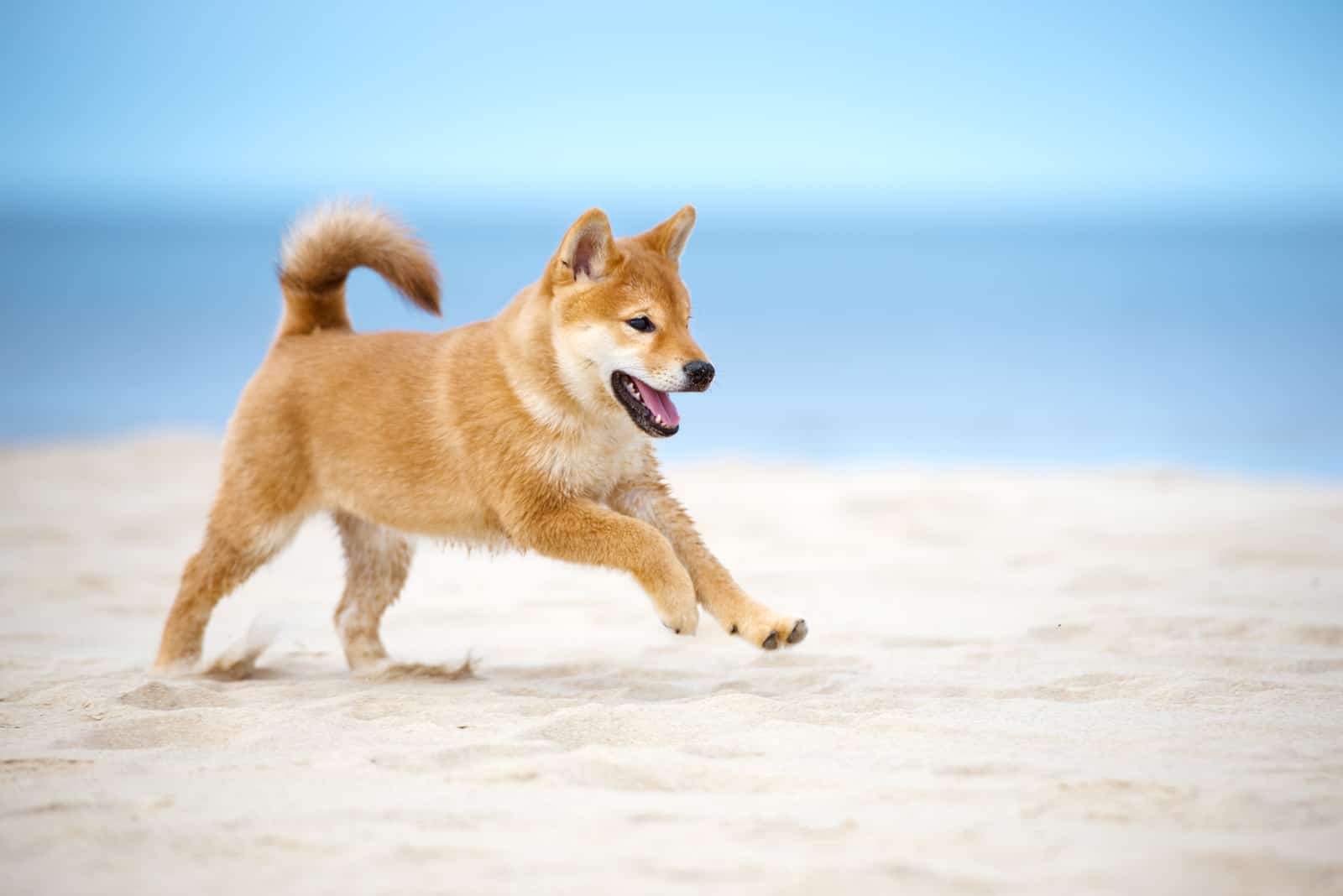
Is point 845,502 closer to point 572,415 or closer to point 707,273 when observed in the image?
point 572,415

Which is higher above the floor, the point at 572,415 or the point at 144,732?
the point at 572,415

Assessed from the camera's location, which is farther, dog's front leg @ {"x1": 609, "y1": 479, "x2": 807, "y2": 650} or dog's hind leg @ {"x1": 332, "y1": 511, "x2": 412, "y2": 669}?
dog's hind leg @ {"x1": 332, "y1": 511, "x2": 412, "y2": 669}

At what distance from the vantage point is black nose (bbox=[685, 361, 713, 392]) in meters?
4.05

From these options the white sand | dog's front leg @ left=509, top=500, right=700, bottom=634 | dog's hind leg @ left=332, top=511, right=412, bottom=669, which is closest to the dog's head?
dog's front leg @ left=509, top=500, right=700, bottom=634

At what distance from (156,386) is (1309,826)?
16558 millimetres

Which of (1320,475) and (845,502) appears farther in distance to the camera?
(1320,475)

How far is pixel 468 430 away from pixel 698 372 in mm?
916

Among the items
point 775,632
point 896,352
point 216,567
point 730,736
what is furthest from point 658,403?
point 896,352

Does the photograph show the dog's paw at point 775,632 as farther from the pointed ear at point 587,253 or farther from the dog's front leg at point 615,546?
the pointed ear at point 587,253

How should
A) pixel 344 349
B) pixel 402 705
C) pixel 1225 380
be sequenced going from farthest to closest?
pixel 1225 380
pixel 344 349
pixel 402 705

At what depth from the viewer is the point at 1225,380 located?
16812mm

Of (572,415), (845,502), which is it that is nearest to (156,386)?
(845,502)

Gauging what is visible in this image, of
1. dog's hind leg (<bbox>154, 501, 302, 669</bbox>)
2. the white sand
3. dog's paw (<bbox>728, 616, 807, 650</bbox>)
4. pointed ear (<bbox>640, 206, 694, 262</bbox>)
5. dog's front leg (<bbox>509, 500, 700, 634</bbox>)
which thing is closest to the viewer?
the white sand

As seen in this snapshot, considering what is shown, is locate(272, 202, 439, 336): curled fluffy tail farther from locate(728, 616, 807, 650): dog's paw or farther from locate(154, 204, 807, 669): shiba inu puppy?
locate(728, 616, 807, 650): dog's paw
